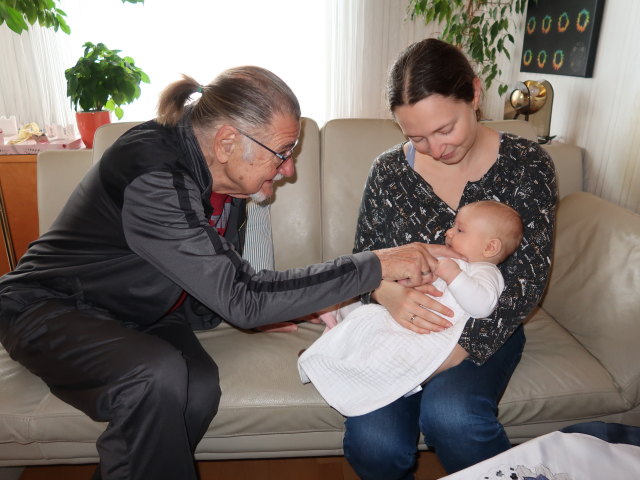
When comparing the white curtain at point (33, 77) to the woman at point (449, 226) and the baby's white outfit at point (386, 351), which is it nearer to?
the woman at point (449, 226)

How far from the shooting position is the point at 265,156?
3.85 ft

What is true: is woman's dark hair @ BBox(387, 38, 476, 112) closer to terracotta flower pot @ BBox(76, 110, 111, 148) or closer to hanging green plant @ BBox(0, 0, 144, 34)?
hanging green plant @ BBox(0, 0, 144, 34)

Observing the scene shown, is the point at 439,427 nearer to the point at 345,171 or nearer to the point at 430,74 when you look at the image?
the point at 430,74

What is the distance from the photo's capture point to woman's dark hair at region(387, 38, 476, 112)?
3.93 feet

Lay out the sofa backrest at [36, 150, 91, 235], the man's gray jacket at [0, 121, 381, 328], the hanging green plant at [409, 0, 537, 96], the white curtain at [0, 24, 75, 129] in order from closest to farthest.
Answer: the man's gray jacket at [0, 121, 381, 328] → the sofa backrest at [36, 150, 91, 235] → the hanging green plant at [409, 0, 537, 96] → the white curtain at [0, 24, 75, 129]

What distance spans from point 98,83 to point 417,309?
2041 mm

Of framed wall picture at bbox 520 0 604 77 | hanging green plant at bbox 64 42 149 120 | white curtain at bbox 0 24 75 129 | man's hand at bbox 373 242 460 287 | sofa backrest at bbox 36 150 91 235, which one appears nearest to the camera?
man's hand at bbox 373 242 460 287

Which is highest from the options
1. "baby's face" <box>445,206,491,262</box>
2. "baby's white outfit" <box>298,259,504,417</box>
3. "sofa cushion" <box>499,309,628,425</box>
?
"baby's face" <box>445,206,491,262</box>

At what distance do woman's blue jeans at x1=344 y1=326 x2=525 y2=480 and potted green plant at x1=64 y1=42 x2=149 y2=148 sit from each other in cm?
203

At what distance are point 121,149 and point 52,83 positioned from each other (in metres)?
2.62

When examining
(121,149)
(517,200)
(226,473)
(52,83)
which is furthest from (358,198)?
(52,83)

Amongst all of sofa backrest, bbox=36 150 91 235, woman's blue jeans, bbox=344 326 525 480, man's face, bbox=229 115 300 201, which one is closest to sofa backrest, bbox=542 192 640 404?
woman's blue jeans, bbox=344 326 525 480

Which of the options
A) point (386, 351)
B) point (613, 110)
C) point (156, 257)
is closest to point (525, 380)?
point (386, 351)

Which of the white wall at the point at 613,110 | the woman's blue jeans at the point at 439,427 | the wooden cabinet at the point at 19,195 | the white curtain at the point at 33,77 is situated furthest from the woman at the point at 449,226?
the white curtain at the point at 33,77
